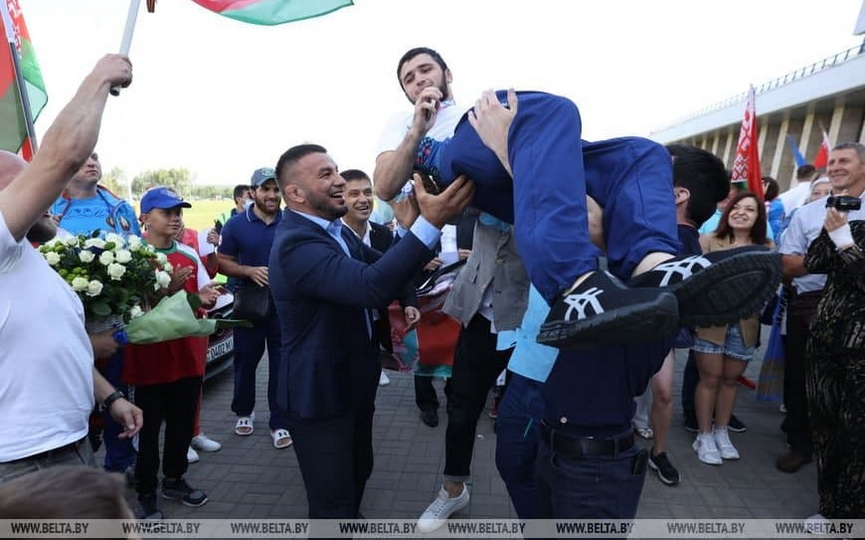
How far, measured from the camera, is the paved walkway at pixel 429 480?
337 centimetres

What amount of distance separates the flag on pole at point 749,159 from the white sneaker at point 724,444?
251 centimetres

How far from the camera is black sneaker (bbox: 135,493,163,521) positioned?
3.20 meters

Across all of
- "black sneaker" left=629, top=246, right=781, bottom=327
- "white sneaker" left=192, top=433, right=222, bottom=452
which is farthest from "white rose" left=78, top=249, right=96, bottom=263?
"black sneaker" left=629, top=246, right=781, bottom=327

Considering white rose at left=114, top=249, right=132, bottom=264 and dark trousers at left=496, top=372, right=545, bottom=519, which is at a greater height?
white rose at left=114, top=249, right=132, bottom=264

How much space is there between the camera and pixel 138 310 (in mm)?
2752

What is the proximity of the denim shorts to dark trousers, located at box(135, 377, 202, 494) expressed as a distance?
387 centimetres

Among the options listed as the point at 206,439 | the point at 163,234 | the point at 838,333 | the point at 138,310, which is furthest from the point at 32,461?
the point at 838,333

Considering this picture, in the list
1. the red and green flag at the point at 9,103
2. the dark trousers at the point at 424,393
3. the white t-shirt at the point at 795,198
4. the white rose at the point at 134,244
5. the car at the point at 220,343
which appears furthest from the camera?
the white t-shirt at the point at 795,198

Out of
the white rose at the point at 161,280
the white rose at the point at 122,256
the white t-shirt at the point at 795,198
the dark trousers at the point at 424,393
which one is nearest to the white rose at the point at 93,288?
the white rose at the point at 122,256

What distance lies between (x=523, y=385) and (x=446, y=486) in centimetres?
147

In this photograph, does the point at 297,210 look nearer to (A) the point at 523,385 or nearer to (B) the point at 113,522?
(A) the point at 523,385

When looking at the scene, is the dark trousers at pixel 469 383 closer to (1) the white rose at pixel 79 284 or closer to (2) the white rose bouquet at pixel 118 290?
(2) the white rose bouquet at pixel 118 290

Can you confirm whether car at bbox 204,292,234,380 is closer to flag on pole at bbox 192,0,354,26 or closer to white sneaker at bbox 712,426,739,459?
flag on pole at bbox 192,0,354,26

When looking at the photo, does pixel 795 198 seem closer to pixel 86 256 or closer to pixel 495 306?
pixel 495 306
